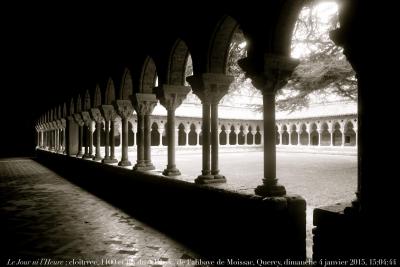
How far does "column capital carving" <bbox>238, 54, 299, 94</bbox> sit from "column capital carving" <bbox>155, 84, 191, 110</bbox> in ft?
7.89

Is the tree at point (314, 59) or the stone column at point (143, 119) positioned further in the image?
the tree at point (314, 59)

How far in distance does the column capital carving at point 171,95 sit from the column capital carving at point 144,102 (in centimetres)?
104

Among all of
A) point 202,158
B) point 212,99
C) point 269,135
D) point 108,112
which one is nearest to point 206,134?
point 202,158

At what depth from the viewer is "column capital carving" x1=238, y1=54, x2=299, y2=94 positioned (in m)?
3.58

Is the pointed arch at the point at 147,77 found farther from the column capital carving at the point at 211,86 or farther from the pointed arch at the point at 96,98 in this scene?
the pointed arch at the point at 96,98

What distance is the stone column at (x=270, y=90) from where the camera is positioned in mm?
3570

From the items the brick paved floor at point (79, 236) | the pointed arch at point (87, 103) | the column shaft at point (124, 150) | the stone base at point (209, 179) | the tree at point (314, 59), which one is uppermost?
the tree at point (314, 59)

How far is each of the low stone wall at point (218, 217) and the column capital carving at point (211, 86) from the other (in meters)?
1.22

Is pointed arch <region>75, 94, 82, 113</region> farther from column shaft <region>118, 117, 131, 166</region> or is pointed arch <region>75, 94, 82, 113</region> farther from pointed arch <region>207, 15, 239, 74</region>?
pointed arch <region>207, 15, 239, 74</region>

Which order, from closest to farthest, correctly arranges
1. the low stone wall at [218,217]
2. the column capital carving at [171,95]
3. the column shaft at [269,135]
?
the low stone wall at [218,217]
the column shaft at [269,135]
the column capital carving at [171,95]

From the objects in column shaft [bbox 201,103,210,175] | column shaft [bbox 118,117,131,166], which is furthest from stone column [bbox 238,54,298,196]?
column shaft [bbox 118,117,131,166]

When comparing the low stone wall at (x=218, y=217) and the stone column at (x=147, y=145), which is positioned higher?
the stone column at (x=147, y=145)

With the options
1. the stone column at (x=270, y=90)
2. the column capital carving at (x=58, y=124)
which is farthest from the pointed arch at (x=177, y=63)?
the column capital carving at (x=58, y=124)

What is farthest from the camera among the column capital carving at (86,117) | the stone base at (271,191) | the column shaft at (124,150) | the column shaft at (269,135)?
the column capital carving at (86,117)
